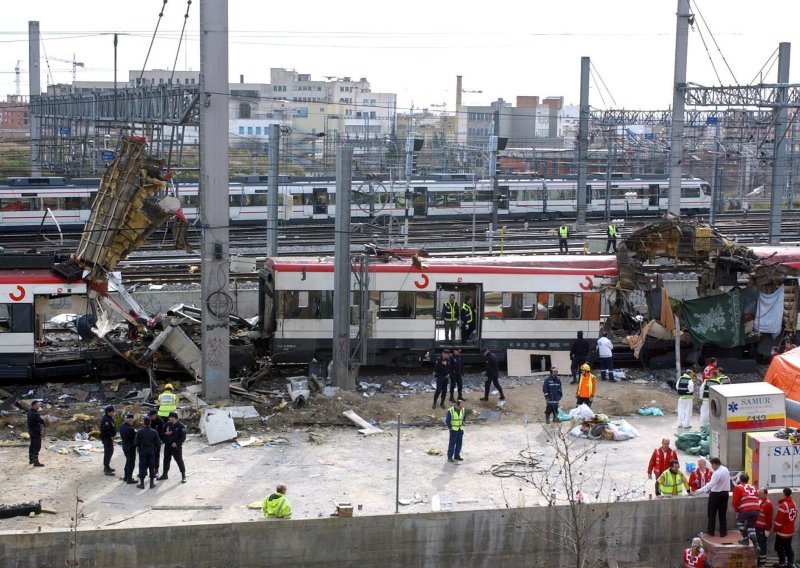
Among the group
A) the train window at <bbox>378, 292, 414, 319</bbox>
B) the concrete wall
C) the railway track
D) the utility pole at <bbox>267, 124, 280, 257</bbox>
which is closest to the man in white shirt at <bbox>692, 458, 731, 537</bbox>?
the concrete wall

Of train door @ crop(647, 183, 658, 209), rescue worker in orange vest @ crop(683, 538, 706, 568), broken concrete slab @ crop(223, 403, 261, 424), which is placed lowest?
rescue worker in orange vest @ crop(683, 538, 706, 568)

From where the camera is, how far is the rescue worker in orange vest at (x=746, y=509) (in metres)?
14.6

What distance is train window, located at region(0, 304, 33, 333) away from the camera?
2125 cm

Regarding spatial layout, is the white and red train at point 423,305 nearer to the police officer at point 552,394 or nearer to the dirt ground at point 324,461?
the dirt ground at point 324,461

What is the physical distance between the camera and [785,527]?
47.7 feet

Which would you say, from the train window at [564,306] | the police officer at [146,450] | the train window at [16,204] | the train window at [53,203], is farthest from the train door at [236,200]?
the police officer at [146,450]

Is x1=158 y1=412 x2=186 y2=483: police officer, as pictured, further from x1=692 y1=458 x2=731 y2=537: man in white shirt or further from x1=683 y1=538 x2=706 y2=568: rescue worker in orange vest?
x1=692 y1=458 x2=731 y2=537: man in white shirt

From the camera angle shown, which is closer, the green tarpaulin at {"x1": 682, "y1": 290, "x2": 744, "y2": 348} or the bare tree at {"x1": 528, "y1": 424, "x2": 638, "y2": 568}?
the bare tree at {"x1": 528, "y1": 424, "x2": 638, "y2": 568}

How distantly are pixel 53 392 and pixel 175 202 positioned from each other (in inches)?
186

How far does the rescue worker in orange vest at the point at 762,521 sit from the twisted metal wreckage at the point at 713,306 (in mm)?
9159

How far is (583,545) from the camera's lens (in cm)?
1419

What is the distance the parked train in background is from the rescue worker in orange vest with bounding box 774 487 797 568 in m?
28.4

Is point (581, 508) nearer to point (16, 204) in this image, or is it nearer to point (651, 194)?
point (16, 204)

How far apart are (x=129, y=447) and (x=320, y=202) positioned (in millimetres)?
32494
